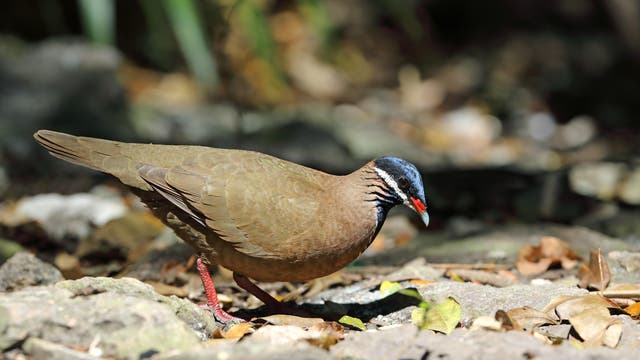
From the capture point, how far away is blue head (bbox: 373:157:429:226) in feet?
13.9

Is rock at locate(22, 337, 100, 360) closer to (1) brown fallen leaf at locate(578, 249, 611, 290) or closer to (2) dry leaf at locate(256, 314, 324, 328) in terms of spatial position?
(2) dry leaf at locate(256, 314, 324, 328)

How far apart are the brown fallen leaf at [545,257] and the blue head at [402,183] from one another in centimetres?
117

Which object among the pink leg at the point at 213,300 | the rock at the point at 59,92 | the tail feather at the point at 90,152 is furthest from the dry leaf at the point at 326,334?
the rock at the point at 59,92

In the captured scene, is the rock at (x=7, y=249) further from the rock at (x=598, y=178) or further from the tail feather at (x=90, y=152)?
the rock at (x=598, y=178)

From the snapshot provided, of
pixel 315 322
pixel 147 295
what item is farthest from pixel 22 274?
pixel 315 322

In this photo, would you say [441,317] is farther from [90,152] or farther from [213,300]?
[90,152]

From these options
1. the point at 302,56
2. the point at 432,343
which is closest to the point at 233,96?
the point at 302,56

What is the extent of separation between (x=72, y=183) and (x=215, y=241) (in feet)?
11.4

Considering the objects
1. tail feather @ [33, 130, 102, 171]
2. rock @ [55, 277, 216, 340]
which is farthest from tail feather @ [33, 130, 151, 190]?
rock @ [55, 277, 216, 340]

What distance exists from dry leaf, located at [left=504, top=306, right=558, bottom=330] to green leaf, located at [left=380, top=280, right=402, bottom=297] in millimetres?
641

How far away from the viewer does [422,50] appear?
13.2 meters

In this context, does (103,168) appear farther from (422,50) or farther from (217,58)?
(422,50)

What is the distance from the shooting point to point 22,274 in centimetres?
448

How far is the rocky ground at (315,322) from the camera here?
129 inches
